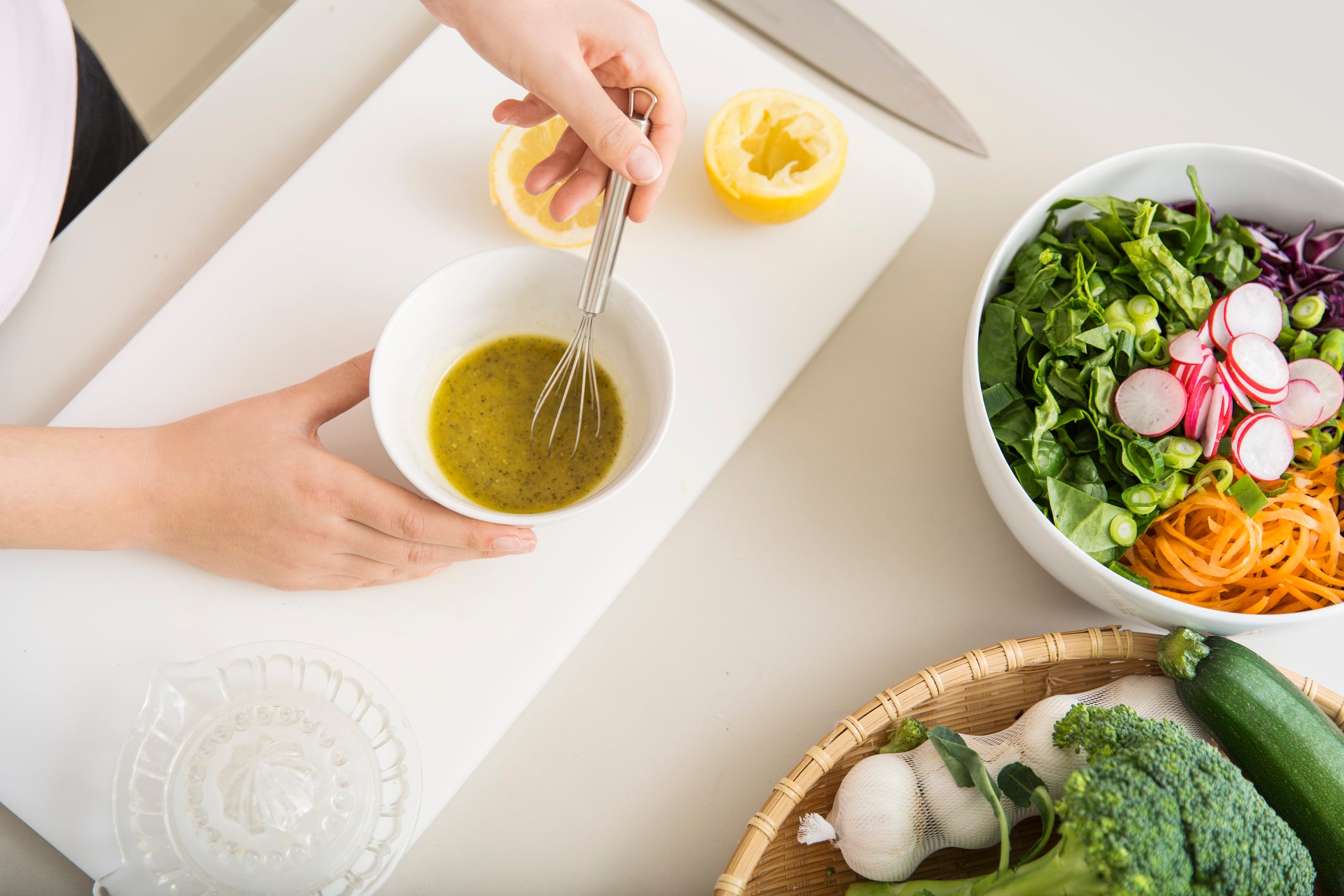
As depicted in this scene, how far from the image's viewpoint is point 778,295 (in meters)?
1.11

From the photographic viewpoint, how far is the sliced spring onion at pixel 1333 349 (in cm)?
98

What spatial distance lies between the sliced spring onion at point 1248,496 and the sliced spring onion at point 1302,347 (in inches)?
7.4

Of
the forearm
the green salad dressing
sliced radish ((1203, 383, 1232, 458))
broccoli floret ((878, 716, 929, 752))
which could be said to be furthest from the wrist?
sliced radish ((1203, 383, 1232, 458))

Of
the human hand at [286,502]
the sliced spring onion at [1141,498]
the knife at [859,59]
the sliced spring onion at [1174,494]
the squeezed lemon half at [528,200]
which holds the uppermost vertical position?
the knife at [859,59]

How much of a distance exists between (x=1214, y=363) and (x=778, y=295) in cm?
51

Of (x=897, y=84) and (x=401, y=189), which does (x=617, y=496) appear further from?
(x=897, y=84)

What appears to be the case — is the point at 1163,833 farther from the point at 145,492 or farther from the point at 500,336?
the point at 145,492

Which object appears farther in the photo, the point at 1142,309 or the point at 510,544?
the point at 1142,309

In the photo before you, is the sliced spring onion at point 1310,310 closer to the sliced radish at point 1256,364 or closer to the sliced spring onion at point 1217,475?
the sliced radish at point 1256,364

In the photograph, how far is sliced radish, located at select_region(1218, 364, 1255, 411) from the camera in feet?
3.08

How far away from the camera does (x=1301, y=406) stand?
96cm

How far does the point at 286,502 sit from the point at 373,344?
0.24 m

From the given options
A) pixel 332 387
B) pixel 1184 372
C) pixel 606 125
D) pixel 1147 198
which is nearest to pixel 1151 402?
pixel 1184 372

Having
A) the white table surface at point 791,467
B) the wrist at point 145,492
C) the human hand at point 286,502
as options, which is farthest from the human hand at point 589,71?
the wrist at point 145,492
